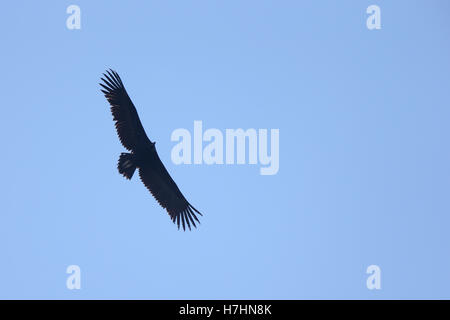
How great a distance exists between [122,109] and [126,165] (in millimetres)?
1219

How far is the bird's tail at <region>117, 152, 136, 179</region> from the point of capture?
1627cm

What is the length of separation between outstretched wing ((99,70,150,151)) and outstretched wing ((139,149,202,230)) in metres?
1.35

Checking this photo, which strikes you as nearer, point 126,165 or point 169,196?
point 126,165

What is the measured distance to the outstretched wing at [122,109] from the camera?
16.0 metres

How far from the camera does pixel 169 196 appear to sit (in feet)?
57.7

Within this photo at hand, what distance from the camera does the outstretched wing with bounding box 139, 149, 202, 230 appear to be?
17234mm

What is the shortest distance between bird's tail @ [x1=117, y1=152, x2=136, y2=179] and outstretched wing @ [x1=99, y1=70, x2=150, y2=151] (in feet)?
1.46

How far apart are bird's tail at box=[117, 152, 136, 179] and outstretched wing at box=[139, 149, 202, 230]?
0.75 meters

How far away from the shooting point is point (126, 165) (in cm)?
1633

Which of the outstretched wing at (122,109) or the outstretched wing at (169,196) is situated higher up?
the outstretched wing at (122,109)

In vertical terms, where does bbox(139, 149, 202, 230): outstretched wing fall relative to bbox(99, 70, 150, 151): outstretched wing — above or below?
below

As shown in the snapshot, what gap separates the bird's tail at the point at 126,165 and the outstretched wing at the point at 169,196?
753 millimetres

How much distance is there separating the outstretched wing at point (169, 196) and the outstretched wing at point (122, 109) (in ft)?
4.44
